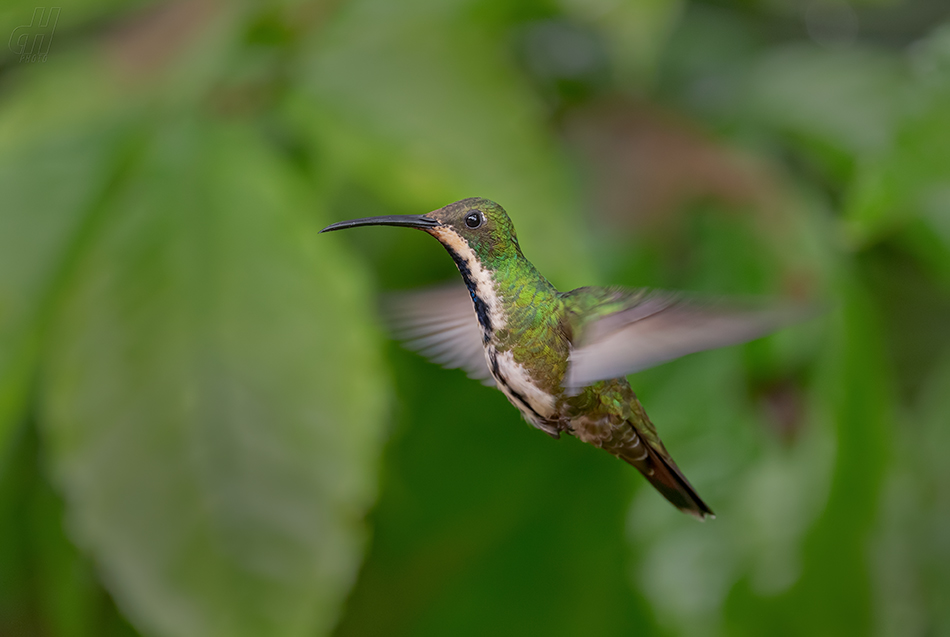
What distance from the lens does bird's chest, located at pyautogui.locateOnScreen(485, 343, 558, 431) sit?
27 cm

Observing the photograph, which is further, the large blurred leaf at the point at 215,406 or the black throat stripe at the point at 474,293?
the large blurred leaf at the point at 215,406

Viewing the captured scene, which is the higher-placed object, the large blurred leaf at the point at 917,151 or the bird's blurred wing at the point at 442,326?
the large blurred leaf at the point at 917,151

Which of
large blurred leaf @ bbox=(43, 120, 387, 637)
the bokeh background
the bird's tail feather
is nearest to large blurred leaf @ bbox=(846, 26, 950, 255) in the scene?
the bokeh background

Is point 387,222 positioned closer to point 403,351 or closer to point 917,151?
point 917,151

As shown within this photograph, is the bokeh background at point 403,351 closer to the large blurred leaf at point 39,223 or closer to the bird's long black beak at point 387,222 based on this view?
the large blurred leaf at point 39,223

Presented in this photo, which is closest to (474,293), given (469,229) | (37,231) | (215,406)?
(469,229)

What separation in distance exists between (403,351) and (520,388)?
0.69m

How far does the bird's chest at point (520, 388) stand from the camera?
267mm

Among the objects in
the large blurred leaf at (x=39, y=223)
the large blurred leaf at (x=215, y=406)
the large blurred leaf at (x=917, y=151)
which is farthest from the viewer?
the large blurred leaf at (x=39, y=223)

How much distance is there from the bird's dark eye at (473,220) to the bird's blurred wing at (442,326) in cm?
3

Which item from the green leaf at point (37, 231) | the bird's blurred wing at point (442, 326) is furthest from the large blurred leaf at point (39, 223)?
the bird's blurred wing at point (442, 326)

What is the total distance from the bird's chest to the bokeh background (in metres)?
0.29

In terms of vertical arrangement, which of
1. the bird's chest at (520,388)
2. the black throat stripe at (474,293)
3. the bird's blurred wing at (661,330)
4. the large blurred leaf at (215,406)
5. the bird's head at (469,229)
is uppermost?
the bird's head at (469,229)

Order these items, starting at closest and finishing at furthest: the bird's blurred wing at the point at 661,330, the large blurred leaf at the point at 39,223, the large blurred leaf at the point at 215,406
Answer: the bird's blurred wing at the point at 661,330
the large blurred leaf at the point at 215,406
the large blurred leaf at the point at 39,223
